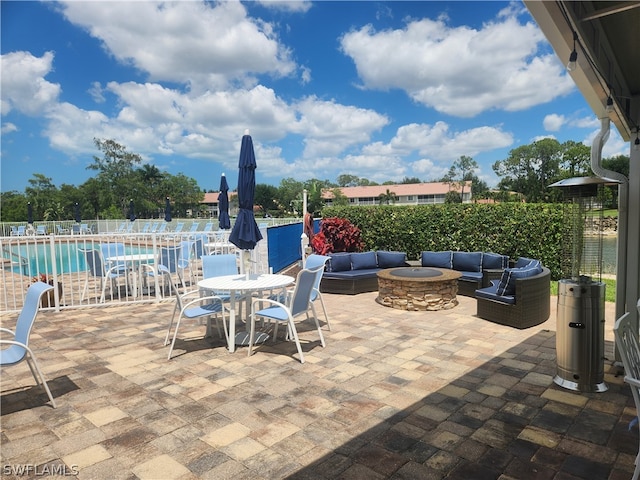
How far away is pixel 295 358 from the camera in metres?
4.11

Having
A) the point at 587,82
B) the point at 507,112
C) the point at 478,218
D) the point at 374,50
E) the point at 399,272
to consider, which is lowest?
the point at 399,272

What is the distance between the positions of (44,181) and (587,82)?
5147cm

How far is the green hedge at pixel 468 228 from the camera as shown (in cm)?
886

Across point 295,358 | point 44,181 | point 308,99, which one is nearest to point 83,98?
point 44,181

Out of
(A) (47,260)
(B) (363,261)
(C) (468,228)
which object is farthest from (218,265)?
(A) (47,260)

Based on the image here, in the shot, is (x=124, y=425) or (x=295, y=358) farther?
(x=295, y=358)

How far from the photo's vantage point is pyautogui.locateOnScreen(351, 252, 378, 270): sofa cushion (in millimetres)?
8117

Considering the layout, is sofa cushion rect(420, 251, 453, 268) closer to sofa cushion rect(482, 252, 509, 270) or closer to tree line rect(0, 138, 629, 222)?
sofa cushion rect(482, 252, 509, 270)

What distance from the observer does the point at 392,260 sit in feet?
26.9

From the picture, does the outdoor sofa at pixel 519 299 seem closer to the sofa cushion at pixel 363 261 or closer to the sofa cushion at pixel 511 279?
the sofa cushion at pixel 511 279

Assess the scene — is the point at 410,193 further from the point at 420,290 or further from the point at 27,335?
the point at 27,335

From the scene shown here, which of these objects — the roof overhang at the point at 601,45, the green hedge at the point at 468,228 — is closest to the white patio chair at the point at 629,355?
the roof overhang at the point at 601,45

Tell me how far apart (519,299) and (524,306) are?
0.12 metres

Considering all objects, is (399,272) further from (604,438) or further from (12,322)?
(12,322)
